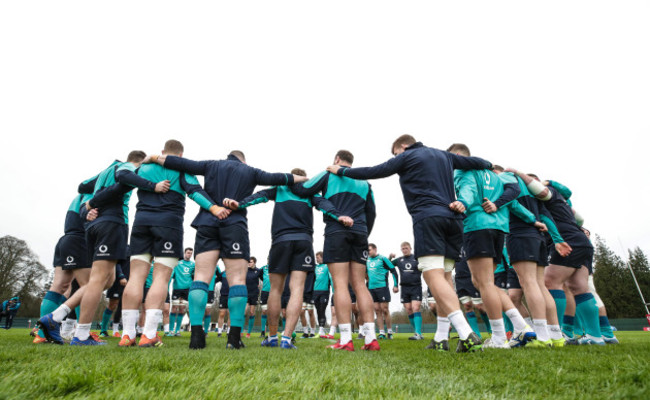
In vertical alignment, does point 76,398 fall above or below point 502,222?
below

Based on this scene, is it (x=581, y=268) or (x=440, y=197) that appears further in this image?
(x=581, y=268)

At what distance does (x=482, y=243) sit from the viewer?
4574 mm

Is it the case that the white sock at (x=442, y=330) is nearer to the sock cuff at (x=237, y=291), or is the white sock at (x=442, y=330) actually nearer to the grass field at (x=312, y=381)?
the grass field at (x=312, y=381)

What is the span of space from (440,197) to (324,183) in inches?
77.6

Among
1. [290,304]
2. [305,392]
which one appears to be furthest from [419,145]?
[305,392]

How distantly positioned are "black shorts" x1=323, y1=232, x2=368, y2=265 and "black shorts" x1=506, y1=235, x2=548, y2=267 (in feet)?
7.26

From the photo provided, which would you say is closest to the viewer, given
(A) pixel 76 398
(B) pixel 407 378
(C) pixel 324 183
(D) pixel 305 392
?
(A) pixel 76 398

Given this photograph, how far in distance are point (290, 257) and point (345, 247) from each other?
91cm

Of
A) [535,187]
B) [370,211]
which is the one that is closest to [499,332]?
[370,211]

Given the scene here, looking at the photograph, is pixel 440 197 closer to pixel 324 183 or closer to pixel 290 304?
pixel 324 183

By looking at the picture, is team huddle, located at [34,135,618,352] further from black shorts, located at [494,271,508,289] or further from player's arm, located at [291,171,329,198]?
black shorts, located at [494,271,508,289]

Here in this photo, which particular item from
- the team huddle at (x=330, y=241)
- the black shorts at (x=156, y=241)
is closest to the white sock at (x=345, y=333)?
the team huddle at (x=330, y=241)

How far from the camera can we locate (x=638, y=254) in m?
50.4

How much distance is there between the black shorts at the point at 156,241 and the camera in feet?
15.1
